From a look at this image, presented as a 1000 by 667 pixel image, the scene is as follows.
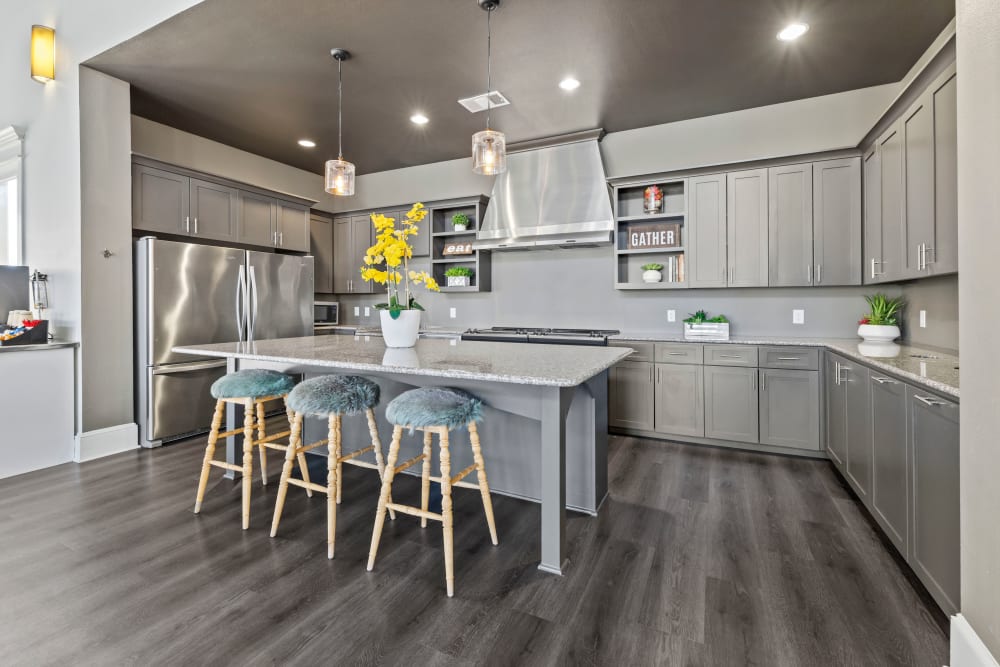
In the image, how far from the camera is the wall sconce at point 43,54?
3.45 meters

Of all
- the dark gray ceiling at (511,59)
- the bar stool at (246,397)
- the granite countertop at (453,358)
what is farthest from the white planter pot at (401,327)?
the dark gray ceiling at (511,59)

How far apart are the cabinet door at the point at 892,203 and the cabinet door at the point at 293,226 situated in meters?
5.21

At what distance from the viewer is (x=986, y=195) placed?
129 cm

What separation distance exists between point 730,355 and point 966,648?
245 cm

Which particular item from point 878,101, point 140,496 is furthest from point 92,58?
point 878,101

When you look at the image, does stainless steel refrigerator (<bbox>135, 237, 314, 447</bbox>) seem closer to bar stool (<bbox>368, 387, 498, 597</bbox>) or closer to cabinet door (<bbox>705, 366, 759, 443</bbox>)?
bar stool (<bbox>368, 387, 498, 597</bbox>)

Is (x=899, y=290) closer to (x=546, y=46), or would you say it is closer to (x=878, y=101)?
(x=878, y=101)

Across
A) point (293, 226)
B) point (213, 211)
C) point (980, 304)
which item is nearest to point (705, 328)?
point (980, 304)

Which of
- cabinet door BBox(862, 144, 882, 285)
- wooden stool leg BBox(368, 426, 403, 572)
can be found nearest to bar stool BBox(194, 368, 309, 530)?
wooden stool leg BBox(368, 426, 403, 572)

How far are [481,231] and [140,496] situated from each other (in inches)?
137

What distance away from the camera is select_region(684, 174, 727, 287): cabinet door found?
12.7 feet

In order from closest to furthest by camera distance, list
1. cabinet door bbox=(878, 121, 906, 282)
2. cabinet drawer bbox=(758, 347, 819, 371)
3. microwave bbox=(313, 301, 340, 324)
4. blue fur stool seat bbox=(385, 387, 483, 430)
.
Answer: blue fur stool seat bbox=(385, 387, 483, 430) < cabinet door bbox=(878, 121, 906, 282) < cabinet drawer bbox=(758, 347, 819, 371) < microwave bbox=(313, 301, 340, 324)

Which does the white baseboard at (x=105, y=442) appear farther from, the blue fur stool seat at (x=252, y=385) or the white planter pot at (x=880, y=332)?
the white planter pot at (x=880, y=332)

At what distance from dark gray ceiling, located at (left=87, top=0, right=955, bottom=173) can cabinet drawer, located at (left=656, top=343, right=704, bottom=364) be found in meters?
1.99
